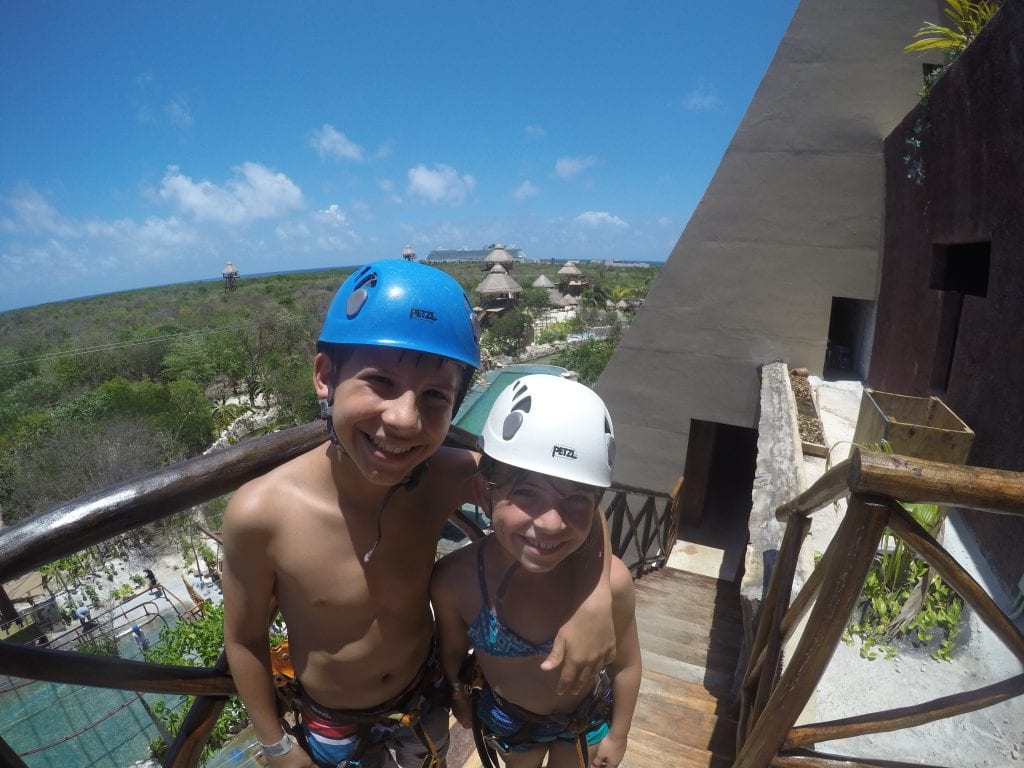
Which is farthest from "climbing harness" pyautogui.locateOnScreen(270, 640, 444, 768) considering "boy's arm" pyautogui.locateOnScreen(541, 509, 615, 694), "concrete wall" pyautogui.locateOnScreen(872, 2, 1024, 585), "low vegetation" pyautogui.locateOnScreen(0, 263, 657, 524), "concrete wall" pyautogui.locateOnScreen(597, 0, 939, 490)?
"low vegetation" pyautogui.locateOnScreen(0, 263, 657, 524)

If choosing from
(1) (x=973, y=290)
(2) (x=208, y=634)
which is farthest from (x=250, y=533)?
(2) (x=208, y=634)

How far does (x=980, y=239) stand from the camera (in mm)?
4148

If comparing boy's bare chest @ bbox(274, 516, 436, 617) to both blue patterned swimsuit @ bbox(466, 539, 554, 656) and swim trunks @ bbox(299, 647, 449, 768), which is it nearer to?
blue patterned swimsuit @ bbox(466, 539, 554, 656)

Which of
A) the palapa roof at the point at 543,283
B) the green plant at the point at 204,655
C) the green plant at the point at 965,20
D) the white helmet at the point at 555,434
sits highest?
the green plant at the point at 965,20

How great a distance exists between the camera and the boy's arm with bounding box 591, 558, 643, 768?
181 cm

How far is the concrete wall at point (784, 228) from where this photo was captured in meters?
6.87

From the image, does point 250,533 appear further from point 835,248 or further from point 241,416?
point 241,416

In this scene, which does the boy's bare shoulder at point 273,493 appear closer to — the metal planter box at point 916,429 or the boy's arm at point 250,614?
the boy's arm at point 250,614

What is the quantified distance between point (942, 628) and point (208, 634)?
9118mm

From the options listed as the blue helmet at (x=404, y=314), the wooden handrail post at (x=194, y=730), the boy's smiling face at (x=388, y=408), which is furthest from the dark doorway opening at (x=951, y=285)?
the wooden handrail post at (x=194, y=730)

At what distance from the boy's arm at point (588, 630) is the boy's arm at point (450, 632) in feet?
1.02

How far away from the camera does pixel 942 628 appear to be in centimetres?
271

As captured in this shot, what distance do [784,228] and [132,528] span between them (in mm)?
7879

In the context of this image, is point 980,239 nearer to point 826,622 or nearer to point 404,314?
point 826,622
